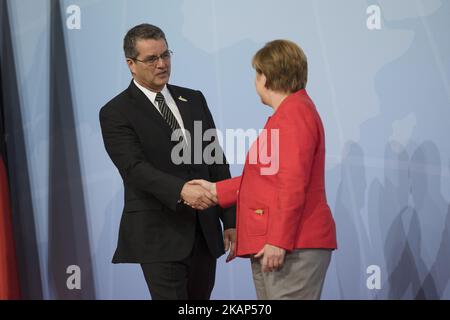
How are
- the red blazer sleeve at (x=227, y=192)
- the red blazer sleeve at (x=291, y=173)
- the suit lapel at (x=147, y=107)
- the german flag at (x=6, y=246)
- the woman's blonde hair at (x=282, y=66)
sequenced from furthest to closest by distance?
the german flag at (x=6, y=246), the suit lapel at (x=147, y=107), the red blazer sleeve at (x=227, y=192), the woman's blonde hair at (x=282, y=66), the red blazer sleeve at (x=291, y=173)

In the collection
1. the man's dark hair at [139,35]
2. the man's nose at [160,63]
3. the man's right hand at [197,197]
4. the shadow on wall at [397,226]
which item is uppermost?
the man's dark hair at [139,35]

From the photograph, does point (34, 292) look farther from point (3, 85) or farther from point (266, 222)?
point (266, 222)

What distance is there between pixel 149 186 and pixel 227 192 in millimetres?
312

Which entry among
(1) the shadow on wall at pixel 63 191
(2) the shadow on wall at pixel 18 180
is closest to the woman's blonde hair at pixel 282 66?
(1) the shadow on wall at pixel 63 191

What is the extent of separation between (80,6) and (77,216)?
111cm

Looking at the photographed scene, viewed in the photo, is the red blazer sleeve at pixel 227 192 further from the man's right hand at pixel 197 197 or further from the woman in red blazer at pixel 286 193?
the woman in red blazer at pixel 286 193

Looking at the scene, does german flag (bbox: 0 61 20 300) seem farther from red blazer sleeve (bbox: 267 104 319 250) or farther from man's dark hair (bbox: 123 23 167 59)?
red blazer sleeve (bbox: 267 104 319 250)

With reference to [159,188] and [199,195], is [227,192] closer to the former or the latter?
[199,195]

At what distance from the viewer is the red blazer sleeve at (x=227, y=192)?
2.74 m

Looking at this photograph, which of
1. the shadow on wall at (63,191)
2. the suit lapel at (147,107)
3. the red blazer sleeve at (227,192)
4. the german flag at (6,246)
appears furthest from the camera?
the shadow on wall at (63,191)

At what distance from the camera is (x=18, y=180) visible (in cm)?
380

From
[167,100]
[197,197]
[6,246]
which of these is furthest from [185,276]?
[6,246]

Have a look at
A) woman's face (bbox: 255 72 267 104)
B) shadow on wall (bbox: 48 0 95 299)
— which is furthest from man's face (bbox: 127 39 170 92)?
shadow on wall (bbox: 48 0 95 299)

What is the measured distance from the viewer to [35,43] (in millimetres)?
3764
